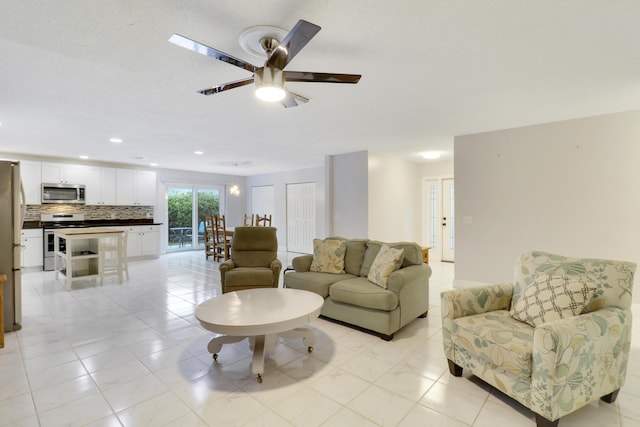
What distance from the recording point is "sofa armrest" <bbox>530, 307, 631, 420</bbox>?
1.57 m

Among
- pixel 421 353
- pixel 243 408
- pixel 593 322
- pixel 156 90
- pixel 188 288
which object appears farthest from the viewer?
pixel 188 288

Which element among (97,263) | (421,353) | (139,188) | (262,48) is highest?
(262,48)

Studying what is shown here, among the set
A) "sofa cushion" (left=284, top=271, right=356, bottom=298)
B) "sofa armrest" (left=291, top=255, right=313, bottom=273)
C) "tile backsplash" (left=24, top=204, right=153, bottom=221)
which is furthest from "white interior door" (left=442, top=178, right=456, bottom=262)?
"tile backsplash" (left=24, top=204, right=153, bottom=221)

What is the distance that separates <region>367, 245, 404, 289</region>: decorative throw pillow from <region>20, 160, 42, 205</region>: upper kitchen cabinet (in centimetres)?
700

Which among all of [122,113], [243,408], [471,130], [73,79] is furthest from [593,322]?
[122,113]

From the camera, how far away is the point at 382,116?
145 inches

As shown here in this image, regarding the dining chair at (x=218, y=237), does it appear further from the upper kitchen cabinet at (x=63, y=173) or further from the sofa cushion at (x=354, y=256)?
the sofa cushion at (x=354, y=256)

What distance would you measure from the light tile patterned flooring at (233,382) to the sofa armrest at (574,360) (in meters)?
0.21

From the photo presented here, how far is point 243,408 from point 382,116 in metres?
3.26

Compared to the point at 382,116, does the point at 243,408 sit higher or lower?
lower

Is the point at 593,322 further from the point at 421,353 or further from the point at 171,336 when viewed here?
the point at 171,336

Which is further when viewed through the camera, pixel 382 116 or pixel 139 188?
pixel 139 188

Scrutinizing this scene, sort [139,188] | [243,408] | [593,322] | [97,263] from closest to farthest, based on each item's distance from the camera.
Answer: [593,322] < [243,408] < [97,263] < [139,188]

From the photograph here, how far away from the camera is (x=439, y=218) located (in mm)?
7203
